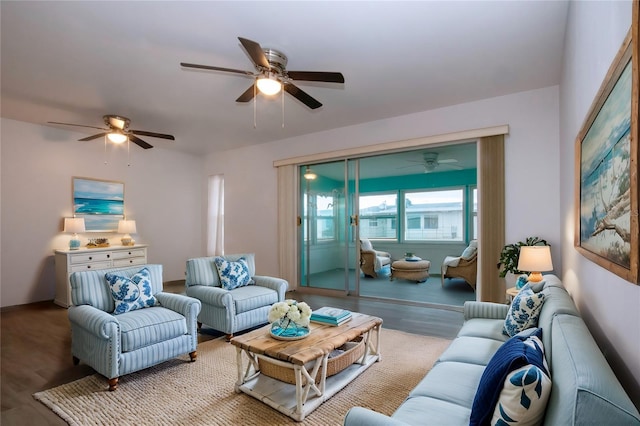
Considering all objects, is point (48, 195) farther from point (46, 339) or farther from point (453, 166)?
point (453, 166)

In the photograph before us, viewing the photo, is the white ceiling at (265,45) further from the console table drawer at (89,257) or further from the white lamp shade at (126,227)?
the console table drawer at (89,257)

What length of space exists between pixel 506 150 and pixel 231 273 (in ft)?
12.2

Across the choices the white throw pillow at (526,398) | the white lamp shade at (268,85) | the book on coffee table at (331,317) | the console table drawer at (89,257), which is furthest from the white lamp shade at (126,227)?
the white throw pillow at (526,398)

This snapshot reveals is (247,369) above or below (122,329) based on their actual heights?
below

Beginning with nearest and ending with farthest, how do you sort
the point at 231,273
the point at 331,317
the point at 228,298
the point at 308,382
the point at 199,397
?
the point at 308,382 → the point at 199,397 → the point at 331,317 → the point at 228,298 → the point at 231,273

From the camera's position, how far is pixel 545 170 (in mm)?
3883

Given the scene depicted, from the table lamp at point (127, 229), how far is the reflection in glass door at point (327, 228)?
2.96m

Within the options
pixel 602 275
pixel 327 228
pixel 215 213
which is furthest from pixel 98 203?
pixel 602 275

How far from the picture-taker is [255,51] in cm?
240

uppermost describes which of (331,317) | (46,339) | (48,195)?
(48,195)

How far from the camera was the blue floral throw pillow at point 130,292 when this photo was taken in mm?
2850

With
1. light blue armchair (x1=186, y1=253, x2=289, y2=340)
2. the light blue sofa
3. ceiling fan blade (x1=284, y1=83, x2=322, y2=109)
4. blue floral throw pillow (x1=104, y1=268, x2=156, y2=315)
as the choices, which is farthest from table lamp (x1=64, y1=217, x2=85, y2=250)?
Result: the light blue sofa

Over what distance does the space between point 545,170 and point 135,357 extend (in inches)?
181

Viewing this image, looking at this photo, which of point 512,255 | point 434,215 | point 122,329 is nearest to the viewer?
point 122,329
